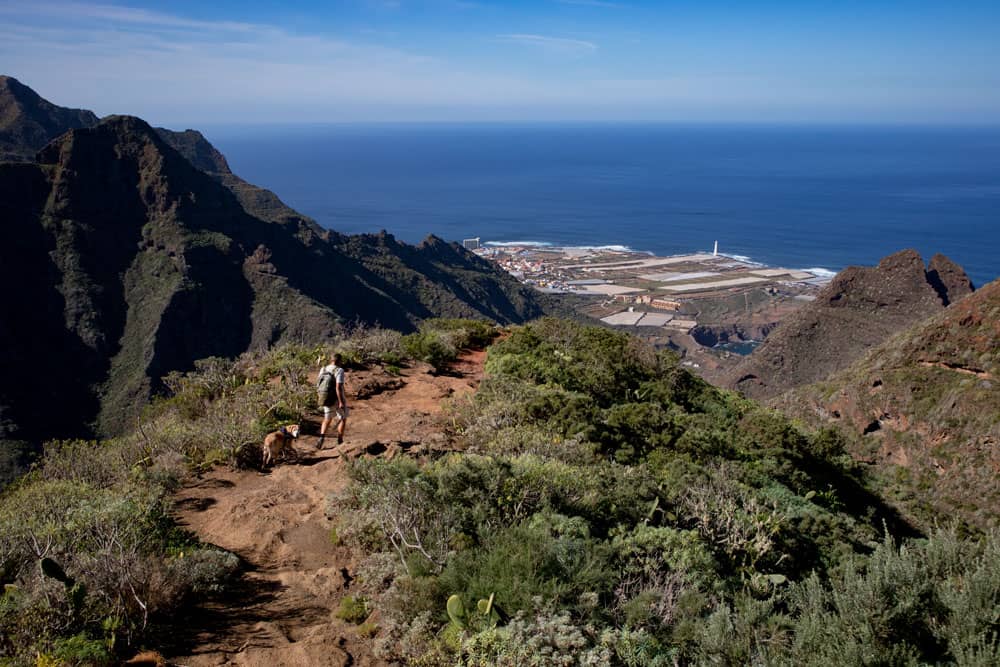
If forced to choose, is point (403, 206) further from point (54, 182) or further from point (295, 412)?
point (295, 412)

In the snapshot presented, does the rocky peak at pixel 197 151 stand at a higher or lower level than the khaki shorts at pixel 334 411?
higher

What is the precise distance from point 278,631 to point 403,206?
499 ft

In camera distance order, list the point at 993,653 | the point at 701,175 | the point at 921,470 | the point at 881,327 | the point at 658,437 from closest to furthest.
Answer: the point at 993,653 → the point at 658,437 → the point at 921,470 → the point at 881,327 → the point at 701,175

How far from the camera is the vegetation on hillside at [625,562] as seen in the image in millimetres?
4207

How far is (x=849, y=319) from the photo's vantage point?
36.5m

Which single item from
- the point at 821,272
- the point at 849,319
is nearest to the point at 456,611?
the point at 849,319

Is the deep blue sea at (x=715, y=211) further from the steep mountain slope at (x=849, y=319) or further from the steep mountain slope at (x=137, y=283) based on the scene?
the steep mountain slope at (x=137, y=283)

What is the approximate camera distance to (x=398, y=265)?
218 ft

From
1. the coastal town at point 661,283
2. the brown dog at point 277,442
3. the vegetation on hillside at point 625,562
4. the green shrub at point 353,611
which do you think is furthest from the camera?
the coastal town at point 661,283

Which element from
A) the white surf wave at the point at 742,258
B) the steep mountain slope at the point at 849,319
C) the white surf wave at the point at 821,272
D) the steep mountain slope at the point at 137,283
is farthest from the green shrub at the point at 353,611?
the white surf wave at the point at 742,258

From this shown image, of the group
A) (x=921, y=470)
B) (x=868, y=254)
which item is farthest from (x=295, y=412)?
(x=868, y=254)

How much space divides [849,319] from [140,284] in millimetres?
52128

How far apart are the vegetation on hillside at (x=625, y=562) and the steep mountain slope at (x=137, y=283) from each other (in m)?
38.0

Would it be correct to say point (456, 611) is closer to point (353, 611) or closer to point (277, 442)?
point (353, 611)
